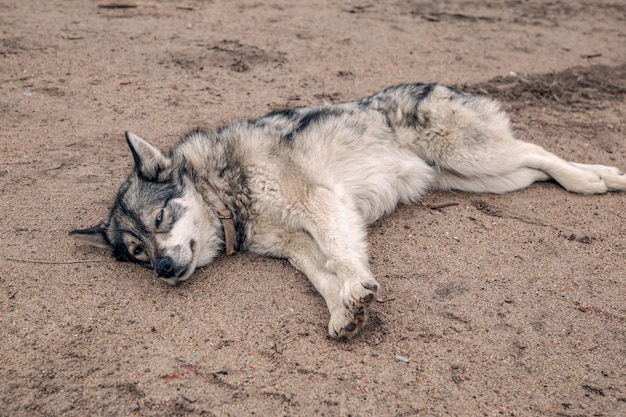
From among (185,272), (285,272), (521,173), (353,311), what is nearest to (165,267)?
(185,272)

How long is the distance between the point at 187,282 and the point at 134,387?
42.9 inches

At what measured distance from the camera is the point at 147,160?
4164 mm

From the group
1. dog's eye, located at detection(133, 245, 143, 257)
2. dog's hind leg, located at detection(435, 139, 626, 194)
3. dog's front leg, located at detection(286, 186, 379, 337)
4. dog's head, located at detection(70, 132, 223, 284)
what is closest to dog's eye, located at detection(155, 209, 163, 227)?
dog's head, located at detection(70, 132, 223, 284)

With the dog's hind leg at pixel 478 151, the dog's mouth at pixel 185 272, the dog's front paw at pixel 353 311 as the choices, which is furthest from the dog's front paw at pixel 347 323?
the dog's hind leg at pixel 478 151

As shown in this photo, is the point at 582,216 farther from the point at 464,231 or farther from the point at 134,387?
the point at 134,387

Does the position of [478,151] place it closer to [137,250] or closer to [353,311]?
[353,311]

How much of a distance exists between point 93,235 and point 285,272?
1.46m

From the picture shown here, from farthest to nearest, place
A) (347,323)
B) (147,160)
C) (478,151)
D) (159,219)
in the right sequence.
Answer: (478,151) < (147,160) < (159,219) < (347,323)

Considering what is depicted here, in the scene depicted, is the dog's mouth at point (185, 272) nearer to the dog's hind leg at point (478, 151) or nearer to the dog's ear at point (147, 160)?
the dog's ear at point (147, 160)

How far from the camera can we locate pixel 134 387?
2988 mm

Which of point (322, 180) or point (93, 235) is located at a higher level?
point (322, 180)

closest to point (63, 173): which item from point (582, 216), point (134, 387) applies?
point (134, 387)

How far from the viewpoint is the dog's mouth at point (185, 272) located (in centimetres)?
381

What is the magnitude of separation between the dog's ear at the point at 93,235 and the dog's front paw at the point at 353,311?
187 centimetres
